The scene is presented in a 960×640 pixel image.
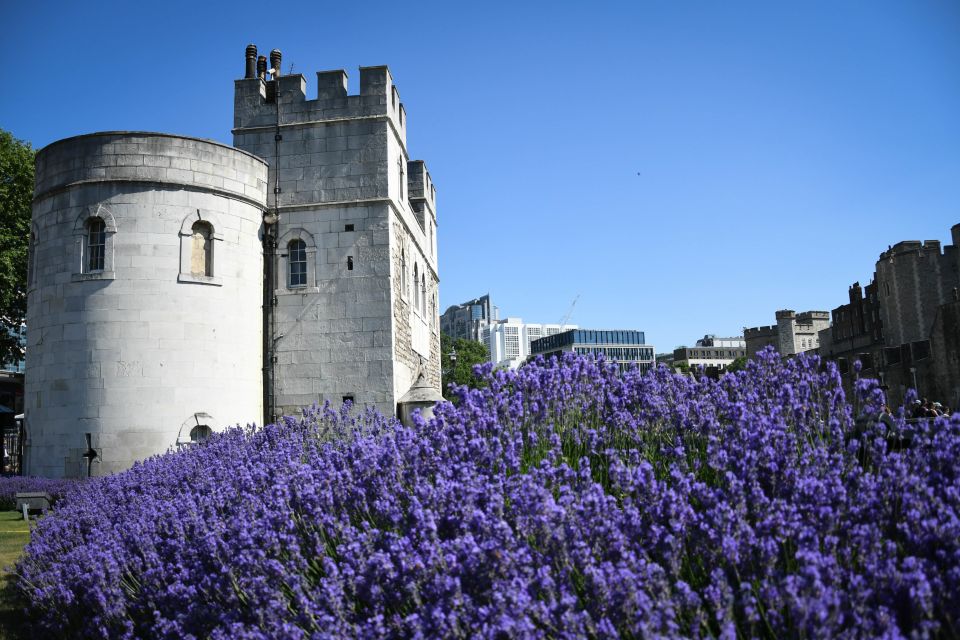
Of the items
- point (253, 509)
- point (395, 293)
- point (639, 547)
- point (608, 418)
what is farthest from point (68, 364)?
point (639, 547)

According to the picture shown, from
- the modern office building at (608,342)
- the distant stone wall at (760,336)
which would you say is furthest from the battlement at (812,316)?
the modern office building at (608,342)

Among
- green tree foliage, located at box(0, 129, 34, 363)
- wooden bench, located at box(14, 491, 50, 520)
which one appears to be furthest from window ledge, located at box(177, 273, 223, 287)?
green tree foliage, located at box(0, 129, 34, 363)

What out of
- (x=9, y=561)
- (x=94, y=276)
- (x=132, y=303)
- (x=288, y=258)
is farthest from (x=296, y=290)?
(x=9, y=561)

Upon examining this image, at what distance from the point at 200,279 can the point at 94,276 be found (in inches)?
83.8

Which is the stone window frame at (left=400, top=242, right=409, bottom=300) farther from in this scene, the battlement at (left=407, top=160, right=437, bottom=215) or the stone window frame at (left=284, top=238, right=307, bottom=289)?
the battlement at (left=407, top=160, right=437, bottom=215)

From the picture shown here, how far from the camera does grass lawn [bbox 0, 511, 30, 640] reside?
21.9 ft

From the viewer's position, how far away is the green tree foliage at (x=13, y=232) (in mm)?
25000

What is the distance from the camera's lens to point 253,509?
4902 mm

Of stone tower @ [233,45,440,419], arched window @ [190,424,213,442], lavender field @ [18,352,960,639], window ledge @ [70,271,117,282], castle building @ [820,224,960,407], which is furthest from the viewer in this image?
castle building @ [820,224,960,407]

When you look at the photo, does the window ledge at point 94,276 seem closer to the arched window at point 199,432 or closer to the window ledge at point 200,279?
the window ledge at point 200,279

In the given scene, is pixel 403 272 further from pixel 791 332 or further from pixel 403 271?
pixel 791 332

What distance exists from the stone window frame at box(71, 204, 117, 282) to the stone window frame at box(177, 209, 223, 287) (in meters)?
1.37

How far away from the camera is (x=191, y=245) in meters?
16.0

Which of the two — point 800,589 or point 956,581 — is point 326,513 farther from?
point 956,581
